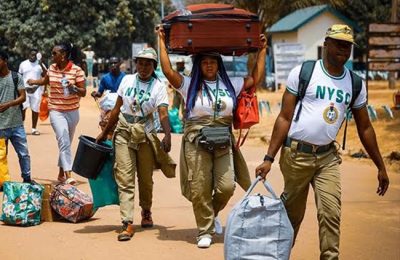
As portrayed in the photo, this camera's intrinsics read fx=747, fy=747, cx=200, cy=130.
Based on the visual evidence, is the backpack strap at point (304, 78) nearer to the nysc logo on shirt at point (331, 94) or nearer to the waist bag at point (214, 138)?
the nysc logo on shirt at point (331, 94)

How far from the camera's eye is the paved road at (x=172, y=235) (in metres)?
6.55

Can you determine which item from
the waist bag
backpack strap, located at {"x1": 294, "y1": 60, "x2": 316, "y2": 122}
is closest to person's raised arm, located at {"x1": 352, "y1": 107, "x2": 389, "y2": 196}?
backpack strap, located at {"x1": 294, "y1": 60, "x2": 316, "y2": 122}

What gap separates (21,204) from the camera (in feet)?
24.9

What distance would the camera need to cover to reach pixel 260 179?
535cm

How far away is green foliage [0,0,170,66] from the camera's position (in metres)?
39.9

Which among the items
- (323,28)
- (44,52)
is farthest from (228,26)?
(323,28)

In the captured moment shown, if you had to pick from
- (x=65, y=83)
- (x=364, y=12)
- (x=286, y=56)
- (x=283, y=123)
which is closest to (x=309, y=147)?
(x=283, y=123)

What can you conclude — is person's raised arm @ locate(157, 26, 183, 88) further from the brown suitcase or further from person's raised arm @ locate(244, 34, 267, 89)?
person's raised arm @ locate(244, 34, 267, 89)

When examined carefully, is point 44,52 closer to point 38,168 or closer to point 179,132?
point 179,132

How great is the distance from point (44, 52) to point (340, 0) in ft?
55.1

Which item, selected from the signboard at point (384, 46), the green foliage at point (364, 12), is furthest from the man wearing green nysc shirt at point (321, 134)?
the green foliage at point (364, 12)

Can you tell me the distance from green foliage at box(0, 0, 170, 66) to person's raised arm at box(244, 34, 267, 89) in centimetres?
3321

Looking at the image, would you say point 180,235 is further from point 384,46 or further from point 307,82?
point 384,46

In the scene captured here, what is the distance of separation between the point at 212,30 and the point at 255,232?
229 cm
